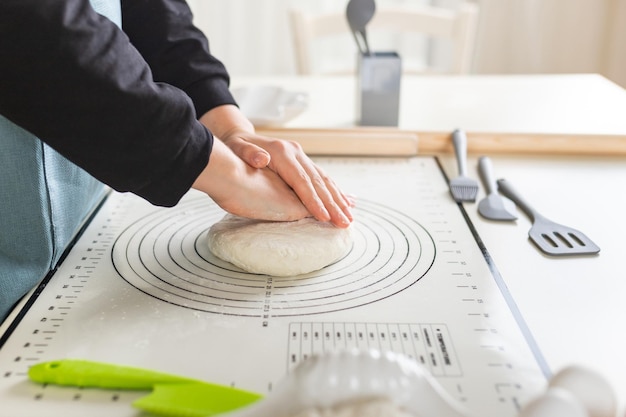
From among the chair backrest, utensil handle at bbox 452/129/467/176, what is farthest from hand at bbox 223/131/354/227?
the chair backrest

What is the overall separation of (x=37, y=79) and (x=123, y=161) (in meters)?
0.10

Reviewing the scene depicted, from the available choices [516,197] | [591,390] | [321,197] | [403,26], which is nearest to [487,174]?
[516,197]

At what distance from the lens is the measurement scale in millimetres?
517

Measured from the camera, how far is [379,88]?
1.12 metres

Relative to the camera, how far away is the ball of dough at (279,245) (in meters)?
0.68

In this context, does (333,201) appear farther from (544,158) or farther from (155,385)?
(544,158)

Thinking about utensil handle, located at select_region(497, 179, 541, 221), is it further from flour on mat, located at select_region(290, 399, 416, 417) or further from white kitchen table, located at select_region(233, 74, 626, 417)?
flour on mat, located at select_region(290, 399, 416, 417)

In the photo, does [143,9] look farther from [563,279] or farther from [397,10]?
[397,10]

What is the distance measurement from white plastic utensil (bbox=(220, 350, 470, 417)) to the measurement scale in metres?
0.08

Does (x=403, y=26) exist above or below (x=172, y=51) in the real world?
below

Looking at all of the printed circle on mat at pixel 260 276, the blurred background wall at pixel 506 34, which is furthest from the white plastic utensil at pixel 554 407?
the blurred background wall at pixel 506 34

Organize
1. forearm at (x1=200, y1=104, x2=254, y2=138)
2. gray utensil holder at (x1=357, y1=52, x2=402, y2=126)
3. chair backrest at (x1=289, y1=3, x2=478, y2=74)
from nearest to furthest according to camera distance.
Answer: forearm at (x1=200, y1=104, x2=254, y2=138)
gray utensil holder at (x1=357, y1=52, x2=402, y2=126)
chair backrest at (x1=289, y1=3, x2=478, y2=74)

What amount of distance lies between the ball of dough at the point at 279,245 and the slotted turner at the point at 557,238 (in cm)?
22

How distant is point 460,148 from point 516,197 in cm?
17
